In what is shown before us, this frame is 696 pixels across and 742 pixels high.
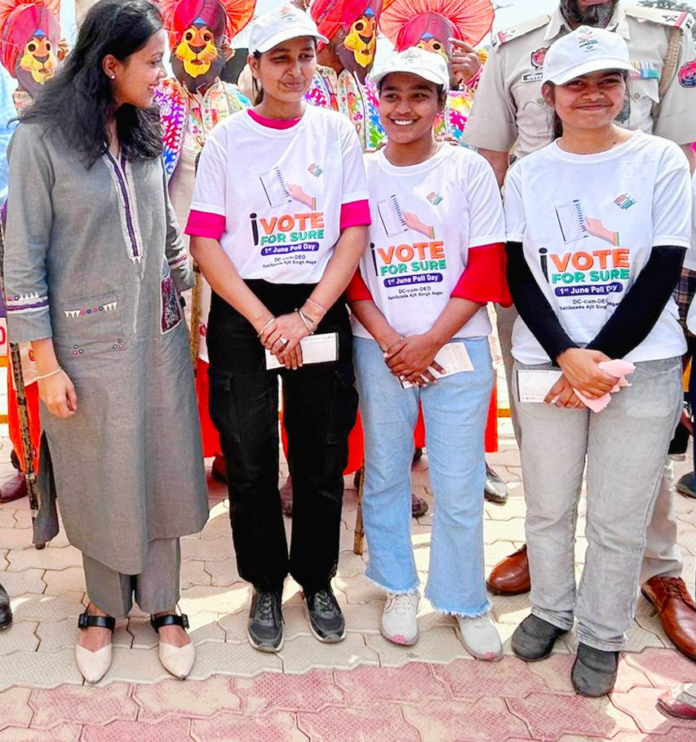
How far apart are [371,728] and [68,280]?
150cm

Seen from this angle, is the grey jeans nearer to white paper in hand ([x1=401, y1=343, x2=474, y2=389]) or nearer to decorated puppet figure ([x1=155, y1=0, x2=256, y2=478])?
white paper in hand ([x1=401, y1=343, x2=474, y2=389])

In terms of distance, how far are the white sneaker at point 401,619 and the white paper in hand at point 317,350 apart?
35.1 inches

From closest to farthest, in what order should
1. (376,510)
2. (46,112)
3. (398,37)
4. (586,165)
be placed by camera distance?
(46,112), (586,165), (376,510), (398,37)

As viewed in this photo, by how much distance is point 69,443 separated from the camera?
2.25m

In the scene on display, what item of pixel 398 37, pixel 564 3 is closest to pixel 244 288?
pixel 564 3

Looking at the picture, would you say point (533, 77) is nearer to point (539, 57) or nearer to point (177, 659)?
point (539, 57)

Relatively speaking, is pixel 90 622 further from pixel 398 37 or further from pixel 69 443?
pixel 398 37

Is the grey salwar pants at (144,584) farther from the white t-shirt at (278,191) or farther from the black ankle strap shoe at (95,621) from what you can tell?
the white t-shirt at (278,191)

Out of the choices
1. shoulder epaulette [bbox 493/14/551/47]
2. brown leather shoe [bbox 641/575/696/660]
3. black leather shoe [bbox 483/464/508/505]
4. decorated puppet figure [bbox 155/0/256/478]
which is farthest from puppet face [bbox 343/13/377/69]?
brown leather shoe [bbox 641/575/696/660]

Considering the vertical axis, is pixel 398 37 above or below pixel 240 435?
above

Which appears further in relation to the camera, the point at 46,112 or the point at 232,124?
the point at 232,124

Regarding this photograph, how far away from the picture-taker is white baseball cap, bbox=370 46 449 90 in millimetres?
2186

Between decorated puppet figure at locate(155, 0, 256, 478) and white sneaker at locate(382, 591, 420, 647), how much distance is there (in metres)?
1.27

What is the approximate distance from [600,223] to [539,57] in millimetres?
1000
